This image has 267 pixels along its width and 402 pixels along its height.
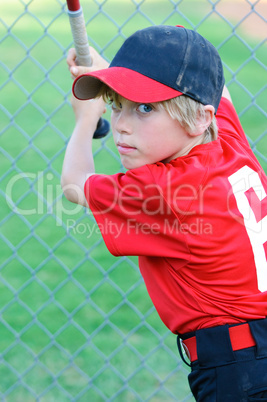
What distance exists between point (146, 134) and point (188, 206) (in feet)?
0.82

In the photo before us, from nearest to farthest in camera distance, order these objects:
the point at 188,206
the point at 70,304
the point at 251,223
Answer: the point at 188,206
the point at 251,223
the point at 70,304

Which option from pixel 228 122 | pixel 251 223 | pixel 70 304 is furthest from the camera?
pixel 70 304

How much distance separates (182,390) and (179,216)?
4.45 feet

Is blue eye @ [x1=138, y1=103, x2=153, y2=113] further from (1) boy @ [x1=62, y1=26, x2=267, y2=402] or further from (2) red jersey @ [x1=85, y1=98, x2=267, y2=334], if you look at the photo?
(2) red jersey @ [x1=85, y1=98, x2=267, y2=334]

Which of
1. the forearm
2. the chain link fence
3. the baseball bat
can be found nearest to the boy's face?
the forearm

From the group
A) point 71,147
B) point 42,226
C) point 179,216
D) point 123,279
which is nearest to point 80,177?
point 71,147

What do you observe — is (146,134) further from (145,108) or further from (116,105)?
(116,105)

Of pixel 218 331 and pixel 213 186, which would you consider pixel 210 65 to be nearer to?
pixel 213 186

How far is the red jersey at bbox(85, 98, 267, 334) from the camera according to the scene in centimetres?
177

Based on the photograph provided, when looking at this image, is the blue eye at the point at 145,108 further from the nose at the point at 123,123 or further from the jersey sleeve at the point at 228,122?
the jersey sleeve at the point at 228,122

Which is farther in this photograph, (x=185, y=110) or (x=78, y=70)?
(x=78, y=70)

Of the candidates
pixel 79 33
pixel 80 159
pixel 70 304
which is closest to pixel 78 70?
pixel 79 33

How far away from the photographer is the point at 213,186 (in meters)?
1.80

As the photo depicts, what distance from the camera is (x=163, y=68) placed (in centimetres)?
177
